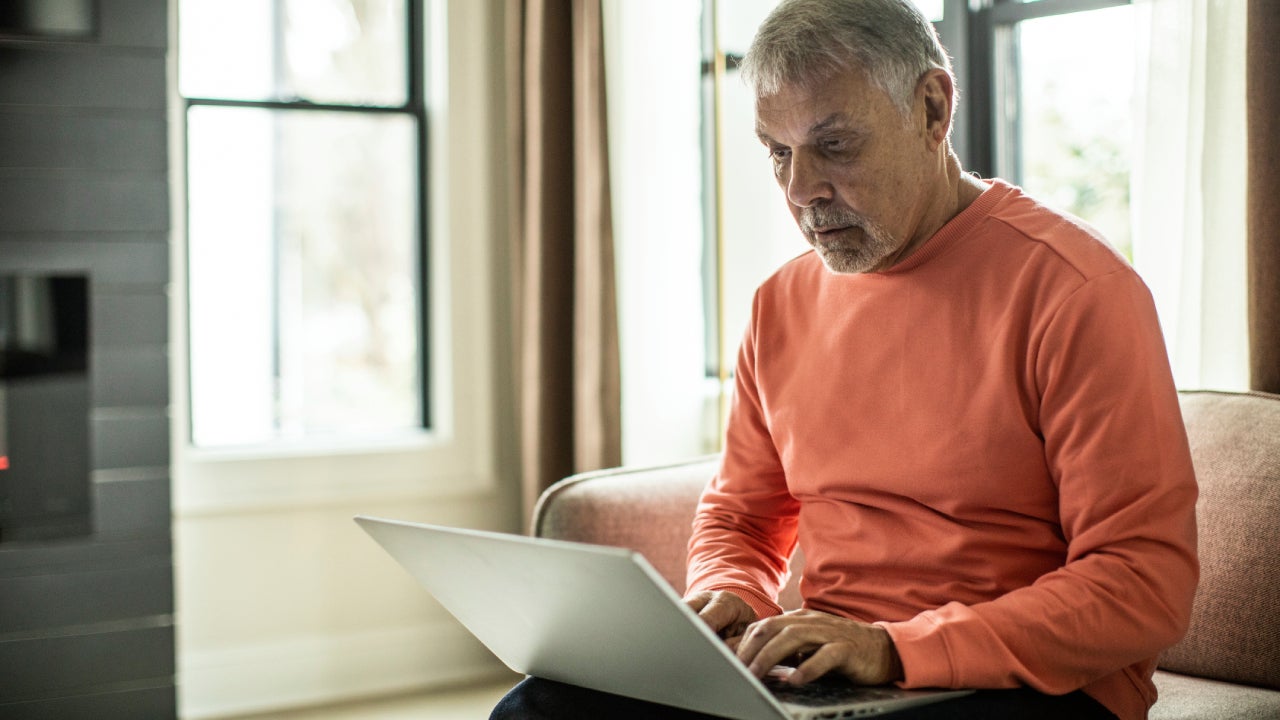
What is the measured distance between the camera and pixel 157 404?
2740 mm

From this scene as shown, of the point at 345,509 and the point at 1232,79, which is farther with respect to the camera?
the point at 345,509

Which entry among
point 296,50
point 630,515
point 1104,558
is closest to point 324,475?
point 296,50

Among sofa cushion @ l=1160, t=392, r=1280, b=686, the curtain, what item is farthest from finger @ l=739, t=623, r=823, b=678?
the curtain

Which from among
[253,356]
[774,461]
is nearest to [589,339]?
[253,356]

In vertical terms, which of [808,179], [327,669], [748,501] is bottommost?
[327,669]

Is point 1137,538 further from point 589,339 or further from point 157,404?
point 157,404

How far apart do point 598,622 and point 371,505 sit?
2297 millimetres

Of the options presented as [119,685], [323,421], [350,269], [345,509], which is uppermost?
[350,269]

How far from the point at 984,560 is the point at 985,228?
347 mm

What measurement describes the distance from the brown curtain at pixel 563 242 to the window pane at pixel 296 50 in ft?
1.29

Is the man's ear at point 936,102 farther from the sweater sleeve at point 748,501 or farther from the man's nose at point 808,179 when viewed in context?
the sweater sleeve at point 748,501

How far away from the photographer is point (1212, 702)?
146 centimetres

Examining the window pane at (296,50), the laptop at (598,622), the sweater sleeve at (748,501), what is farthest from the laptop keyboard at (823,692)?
the window pane at (296,50)

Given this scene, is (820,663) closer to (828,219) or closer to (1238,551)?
(828,219)
